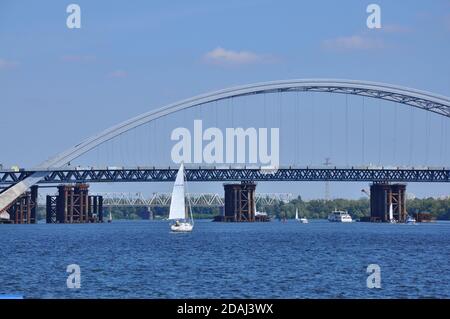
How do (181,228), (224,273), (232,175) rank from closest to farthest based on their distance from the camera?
1. (224,273)
2. (181,228)
3. (232,175)

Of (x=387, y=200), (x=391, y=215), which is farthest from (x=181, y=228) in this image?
(x=391, y=215)

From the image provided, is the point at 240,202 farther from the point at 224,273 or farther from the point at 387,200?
the point at 224,273

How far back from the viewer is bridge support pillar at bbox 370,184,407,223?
17838cm

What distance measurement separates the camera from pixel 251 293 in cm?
3281

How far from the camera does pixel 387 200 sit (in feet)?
586

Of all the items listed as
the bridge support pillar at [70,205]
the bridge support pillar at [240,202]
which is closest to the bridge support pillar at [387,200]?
the bridge support pillar at [240,202]

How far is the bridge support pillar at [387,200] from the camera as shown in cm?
17838

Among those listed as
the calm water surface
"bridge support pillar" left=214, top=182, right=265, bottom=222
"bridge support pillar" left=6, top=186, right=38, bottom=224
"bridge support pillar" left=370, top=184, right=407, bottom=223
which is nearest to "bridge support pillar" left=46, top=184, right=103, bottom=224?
"bridge support pillar" left=6, top=186, right=38, bottom=224

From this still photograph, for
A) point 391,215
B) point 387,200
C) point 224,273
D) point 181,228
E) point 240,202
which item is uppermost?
point 387,200

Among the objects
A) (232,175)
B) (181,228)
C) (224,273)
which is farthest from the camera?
(232,175)

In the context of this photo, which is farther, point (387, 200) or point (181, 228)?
point (387, 200)

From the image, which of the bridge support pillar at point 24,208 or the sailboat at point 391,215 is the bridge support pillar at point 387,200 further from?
the bridge support pillar at point 24,208

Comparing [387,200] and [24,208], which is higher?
[387,200]
